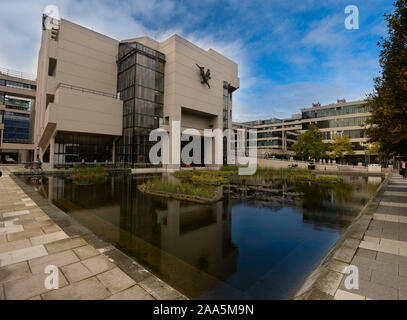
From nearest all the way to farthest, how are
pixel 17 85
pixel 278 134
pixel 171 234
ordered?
pixel 171 234, pixel 17 85, pixel 278 134

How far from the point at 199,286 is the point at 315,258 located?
296cm

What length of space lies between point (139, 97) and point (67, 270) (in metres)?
36.5

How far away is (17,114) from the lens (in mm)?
60938

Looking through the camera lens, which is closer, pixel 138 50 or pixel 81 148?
pixel 138 50

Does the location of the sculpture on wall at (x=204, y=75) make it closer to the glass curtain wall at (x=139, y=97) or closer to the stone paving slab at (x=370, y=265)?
the glass curtain wall at (x=139, y=97)

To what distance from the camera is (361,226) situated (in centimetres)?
648

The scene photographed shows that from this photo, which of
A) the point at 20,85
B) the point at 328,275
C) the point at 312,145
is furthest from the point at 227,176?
the point at 20,85

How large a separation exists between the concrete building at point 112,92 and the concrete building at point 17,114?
2756 centimetres

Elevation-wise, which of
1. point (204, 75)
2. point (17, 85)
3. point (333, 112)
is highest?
point (17, 85)

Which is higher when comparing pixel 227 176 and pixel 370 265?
pixel 227 176

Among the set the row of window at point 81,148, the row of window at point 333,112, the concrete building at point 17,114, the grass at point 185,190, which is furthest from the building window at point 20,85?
the row of window at point 333,112

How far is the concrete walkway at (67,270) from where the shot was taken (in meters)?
3.13

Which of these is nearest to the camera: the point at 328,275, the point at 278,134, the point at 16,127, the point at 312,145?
the point at 328,275

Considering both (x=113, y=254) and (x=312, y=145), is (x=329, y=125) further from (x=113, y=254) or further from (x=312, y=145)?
(x=113, y=254)
